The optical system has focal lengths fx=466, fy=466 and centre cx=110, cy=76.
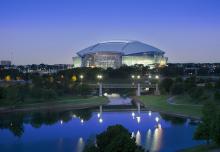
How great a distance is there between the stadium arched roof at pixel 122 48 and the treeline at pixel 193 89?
6817 centimetres

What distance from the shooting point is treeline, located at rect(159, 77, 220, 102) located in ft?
128

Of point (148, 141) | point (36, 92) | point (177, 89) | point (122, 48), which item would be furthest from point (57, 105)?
point (122, 48)

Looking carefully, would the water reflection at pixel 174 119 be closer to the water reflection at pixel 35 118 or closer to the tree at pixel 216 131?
the water reflection at pixel 35 118

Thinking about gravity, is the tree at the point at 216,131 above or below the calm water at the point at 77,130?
above

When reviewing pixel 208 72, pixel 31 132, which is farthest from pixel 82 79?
pixel 31 132

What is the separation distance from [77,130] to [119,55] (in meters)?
98.3

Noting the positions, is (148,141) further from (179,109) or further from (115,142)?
(179,109)

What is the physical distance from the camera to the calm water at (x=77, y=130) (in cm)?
2156

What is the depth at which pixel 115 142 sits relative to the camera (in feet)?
40.5

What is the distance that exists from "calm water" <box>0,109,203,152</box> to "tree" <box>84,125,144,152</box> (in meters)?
4.06

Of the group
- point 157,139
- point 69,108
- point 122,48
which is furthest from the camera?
point 122,48

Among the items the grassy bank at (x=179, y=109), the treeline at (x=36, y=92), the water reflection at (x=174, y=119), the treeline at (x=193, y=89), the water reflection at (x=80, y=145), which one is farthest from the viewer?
the treeline at (x=36, y=92)

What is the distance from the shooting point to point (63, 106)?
43562mm

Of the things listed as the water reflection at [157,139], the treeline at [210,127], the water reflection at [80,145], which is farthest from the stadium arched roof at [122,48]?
the treeline at [210,127]
